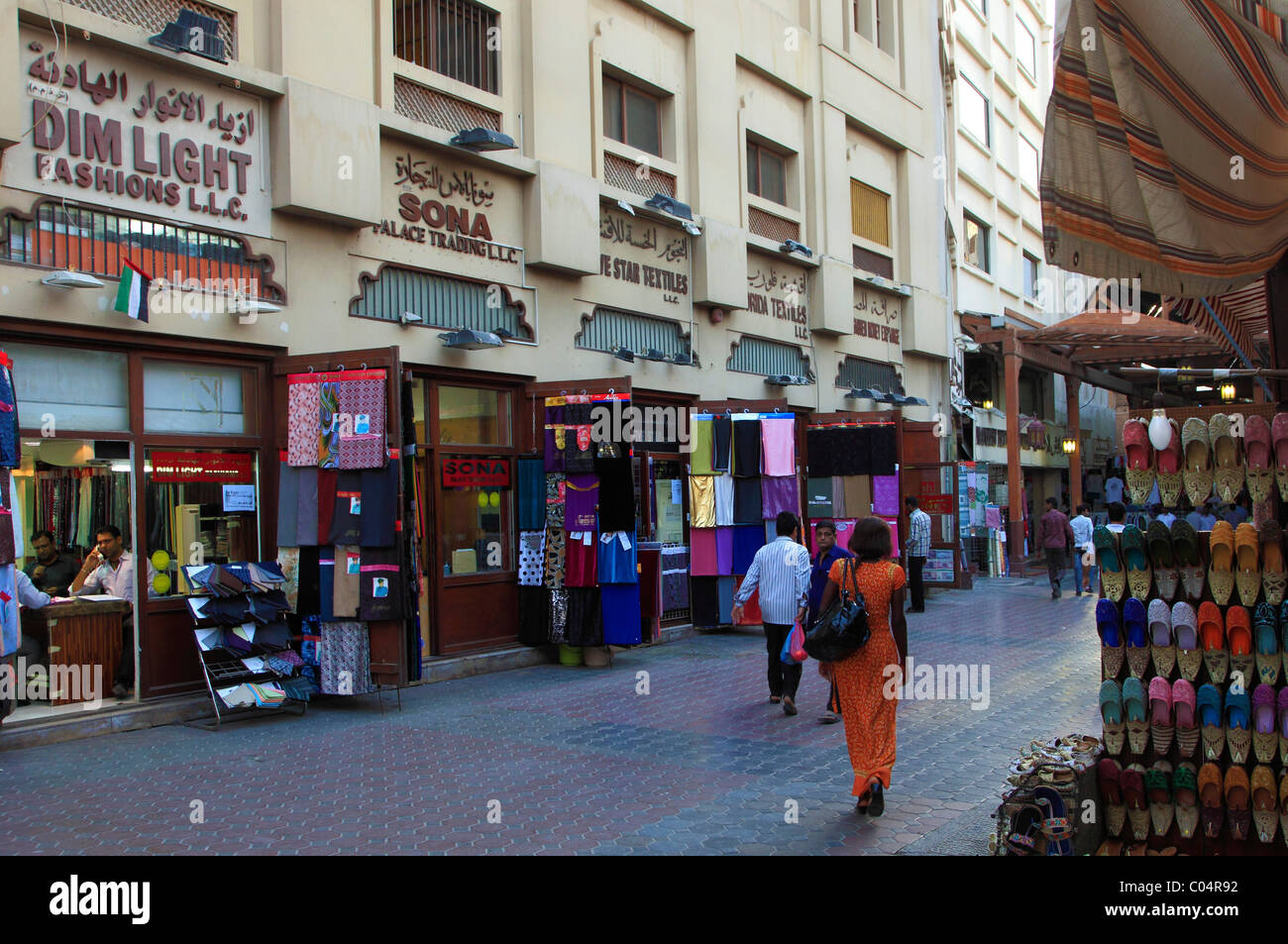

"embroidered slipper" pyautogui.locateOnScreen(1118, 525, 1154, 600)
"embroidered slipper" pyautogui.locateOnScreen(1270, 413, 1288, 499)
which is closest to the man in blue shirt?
"embroidered slipper" pyautogui.locateOnScreen(1118, 525, 1154, 600)

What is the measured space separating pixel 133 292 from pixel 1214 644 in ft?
27.1

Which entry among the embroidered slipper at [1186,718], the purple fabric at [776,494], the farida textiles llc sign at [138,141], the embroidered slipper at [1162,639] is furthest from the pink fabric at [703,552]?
the embroidered slipper at [1186,718]

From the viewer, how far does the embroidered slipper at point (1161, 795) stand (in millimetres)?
5113

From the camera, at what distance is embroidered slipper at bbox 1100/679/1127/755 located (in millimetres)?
5320

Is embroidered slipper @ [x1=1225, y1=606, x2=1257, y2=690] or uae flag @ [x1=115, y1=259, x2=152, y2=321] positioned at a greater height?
uae flag @ [x1=115, y1=259, x2=152, y2=321]

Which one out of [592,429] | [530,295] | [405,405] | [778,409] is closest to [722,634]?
[778,409]

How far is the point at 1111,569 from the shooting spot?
17.8ft

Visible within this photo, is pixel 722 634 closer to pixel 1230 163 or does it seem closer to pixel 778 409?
pixel 778 409

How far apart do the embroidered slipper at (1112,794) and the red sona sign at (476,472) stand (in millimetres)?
8295

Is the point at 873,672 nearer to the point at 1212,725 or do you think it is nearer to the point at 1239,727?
the point at 1212,725

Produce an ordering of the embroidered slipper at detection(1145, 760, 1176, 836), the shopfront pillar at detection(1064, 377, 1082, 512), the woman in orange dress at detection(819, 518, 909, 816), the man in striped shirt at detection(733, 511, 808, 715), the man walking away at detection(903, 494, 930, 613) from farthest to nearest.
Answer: the shopfront pillar at detection(1064, 377, 1082, 512) < the man walking away at detection(903, 494, 930, 613) < the man in striped shirt at detection(733, 511, 808, 715) < the woman in orange dress at detection(819, 518, 909, 816) < the embroidered slipper at detection(1145, 760, 1176, 836)

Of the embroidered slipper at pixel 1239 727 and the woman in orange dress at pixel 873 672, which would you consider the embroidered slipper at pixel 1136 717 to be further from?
the woman in orange dress at pixel 873 672

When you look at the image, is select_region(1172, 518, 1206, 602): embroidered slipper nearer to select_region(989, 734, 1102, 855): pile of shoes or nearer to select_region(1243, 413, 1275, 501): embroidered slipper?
select_region(1243, 413, 1275, 501): embroidered slipper

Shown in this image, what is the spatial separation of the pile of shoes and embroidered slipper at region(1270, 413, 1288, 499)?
0.88 m
